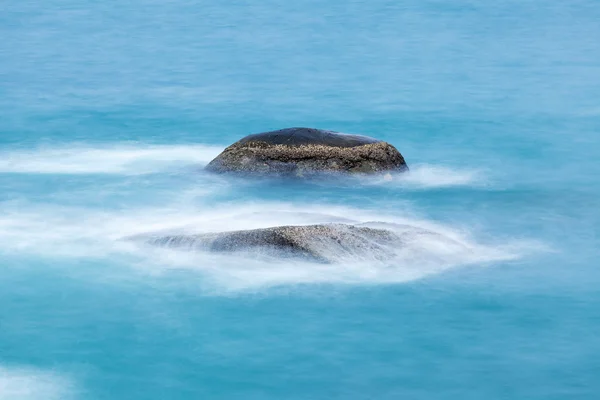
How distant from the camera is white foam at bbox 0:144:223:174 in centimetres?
1338

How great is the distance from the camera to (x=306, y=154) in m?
12.1

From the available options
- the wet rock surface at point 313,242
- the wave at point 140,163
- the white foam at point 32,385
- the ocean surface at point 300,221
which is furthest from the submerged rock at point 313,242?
the wave at point 140,163

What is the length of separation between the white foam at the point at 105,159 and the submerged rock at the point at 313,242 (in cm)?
385

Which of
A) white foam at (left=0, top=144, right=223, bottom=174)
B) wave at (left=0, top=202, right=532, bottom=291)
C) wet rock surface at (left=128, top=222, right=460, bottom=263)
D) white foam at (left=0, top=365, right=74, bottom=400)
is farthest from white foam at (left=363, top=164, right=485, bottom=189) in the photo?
white foam at (left=0, top=365, right=74, bottom=400)

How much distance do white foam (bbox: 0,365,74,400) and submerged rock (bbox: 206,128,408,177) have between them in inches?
185

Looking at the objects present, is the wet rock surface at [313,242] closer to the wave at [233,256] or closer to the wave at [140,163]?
the wave at [233,256]

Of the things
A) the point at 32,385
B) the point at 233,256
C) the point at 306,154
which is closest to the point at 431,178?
the point at 306,154

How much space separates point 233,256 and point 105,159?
4.96 meters

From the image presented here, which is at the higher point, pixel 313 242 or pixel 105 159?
pixel 105 159

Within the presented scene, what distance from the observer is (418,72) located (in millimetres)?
20016

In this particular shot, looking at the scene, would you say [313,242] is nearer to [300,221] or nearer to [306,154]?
[300,221]

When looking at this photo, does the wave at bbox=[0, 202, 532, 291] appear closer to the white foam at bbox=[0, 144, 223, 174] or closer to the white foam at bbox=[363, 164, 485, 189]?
the white foam at bbox=[363, 164, 485, 189]

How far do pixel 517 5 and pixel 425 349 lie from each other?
1918 centimetres

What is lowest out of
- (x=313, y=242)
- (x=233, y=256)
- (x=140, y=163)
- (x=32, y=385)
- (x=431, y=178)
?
(x=32, y=385)
